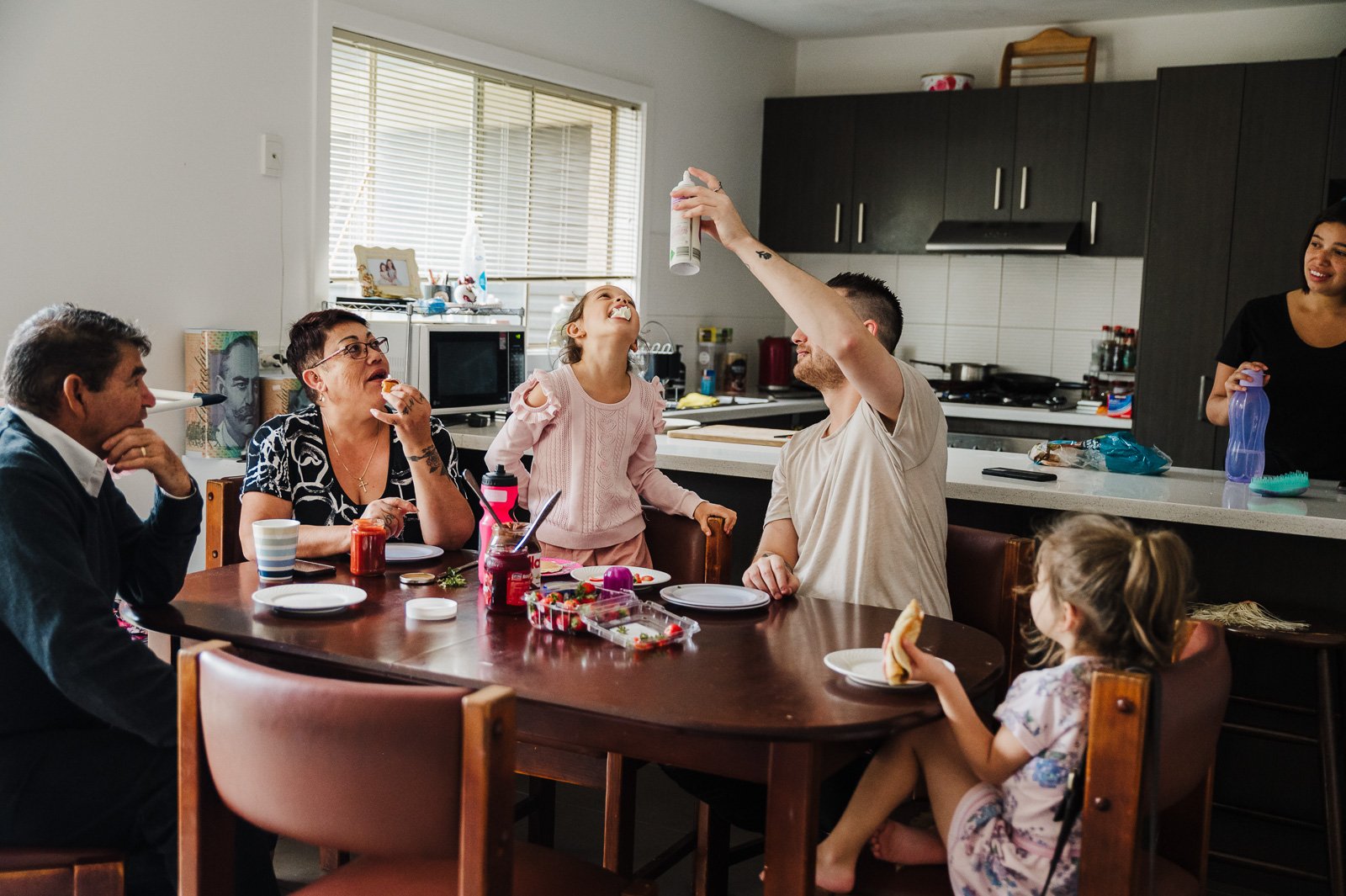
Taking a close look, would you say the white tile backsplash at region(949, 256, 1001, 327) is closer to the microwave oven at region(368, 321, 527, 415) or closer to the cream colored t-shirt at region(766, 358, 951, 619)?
the microwave oven at region(368, 321, 527, 415)

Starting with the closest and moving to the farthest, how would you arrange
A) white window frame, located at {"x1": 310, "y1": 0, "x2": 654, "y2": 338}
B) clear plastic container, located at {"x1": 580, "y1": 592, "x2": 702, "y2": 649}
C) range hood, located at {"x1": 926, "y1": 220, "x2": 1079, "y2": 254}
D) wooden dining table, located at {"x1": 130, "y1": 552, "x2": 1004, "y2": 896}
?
wooden dining table, located at {"x1": 130, "y1": 552, "x2": 1004, "y2": 896}, clear plastic container, located at {"x1": 580, "y1": 592, "x2": 702, "y2": 649}, white window frame, located at {"x1": 310, "y1": 0, "x2": 654, "y2": 338}, range hood, located at {"x1": 926, "y1": 220, "x2": 1079, "y2": 254}

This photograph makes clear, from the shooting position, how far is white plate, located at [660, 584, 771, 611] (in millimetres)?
1965

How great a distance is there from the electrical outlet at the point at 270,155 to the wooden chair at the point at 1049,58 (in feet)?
11.3

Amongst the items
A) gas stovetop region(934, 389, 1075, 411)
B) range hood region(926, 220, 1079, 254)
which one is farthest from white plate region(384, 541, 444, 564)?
range hood region(926, 220, 1079, 254)

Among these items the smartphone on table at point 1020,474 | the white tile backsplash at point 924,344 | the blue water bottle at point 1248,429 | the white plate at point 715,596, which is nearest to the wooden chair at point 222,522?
the white plate at point 715,596

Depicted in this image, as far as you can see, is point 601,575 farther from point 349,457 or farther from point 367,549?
point 349,457

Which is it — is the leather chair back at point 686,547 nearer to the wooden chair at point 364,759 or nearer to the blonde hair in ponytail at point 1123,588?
the blonde hair in ponytail at point 1123,588

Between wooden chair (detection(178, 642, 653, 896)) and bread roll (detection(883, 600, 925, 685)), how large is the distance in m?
0.55

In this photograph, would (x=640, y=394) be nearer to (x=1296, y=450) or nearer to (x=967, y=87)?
(x=1296, y=450)

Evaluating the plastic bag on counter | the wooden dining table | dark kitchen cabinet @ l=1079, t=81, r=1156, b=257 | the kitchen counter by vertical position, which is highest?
dark kitchen cabinet @ l=1079, t=81, r=1156, b=257

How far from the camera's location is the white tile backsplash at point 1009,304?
5.69m

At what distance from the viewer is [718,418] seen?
15.5 ft

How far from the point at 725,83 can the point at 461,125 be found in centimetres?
177

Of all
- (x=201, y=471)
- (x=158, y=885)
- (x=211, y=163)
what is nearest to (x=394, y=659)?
(x=158, y=885)
